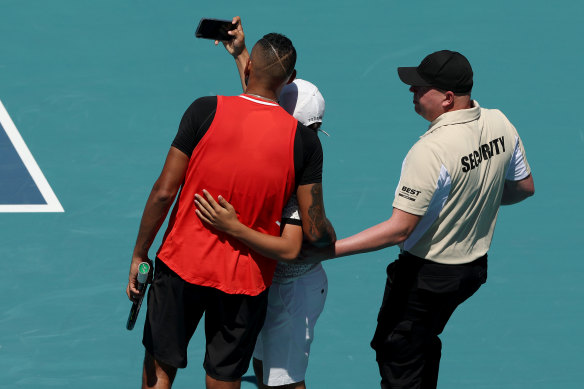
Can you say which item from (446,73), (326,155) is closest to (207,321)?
(446,73)

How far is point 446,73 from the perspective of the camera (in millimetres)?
3961

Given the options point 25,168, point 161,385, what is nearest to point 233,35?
point 161,385

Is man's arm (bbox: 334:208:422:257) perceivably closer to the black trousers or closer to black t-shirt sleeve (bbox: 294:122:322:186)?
the black trousers

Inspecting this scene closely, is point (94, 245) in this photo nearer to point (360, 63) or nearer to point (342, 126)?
point (342, 126)

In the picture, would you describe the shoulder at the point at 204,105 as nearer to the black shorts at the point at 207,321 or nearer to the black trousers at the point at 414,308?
the black shorts at the point at 207,321

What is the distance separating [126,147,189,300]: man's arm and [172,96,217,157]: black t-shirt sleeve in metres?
0.04

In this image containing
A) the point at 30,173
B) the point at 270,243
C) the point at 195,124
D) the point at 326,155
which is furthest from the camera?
the point at 326,155

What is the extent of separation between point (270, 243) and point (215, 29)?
1254 mm

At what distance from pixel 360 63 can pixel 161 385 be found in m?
4.36

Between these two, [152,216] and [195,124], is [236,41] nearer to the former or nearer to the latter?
[195,124]

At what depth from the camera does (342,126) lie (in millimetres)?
7219

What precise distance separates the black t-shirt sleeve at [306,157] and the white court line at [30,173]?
3.30m

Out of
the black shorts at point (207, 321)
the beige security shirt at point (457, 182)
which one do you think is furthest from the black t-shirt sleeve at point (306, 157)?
the black shorts at point (207, 321)

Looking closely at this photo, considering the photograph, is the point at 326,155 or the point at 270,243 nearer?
the point at 270,243
